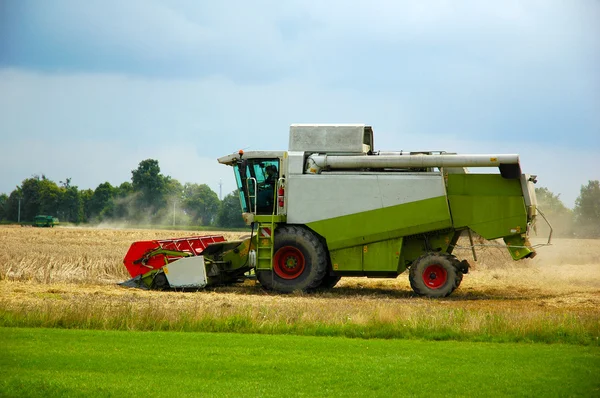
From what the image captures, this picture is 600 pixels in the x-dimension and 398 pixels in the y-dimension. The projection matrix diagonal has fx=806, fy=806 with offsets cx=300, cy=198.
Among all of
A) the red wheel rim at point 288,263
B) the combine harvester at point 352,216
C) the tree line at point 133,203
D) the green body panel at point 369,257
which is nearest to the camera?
the combine harvester at point 352,216

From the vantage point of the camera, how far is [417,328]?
13.5 m

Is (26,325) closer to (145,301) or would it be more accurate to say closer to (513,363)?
(145,301)

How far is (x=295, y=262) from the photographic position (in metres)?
21.1

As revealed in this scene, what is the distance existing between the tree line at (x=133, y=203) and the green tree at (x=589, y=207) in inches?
2339

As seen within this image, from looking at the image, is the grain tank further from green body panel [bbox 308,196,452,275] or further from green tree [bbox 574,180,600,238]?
green tree [bbox 574,180,600,238]

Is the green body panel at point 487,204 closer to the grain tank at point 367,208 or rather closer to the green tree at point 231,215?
the grain tank at point 367,208

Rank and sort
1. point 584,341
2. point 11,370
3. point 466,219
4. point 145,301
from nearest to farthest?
point 11,370 → point 584,341 → point 145,301 → point 466,219

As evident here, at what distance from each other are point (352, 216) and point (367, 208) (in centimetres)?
44

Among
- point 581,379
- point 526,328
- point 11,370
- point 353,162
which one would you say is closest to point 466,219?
point 353,162

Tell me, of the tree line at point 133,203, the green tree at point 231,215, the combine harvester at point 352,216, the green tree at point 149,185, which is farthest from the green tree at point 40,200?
the combine harvester at point 352,216

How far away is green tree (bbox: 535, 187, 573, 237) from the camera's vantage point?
22069 mm

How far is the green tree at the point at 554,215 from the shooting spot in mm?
22069

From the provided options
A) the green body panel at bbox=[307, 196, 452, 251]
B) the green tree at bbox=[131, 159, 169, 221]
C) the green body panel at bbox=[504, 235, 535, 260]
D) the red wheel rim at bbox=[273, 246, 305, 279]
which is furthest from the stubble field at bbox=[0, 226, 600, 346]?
the green tree at bbox=[131, 159, 169, 221]

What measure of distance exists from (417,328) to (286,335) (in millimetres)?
2204
